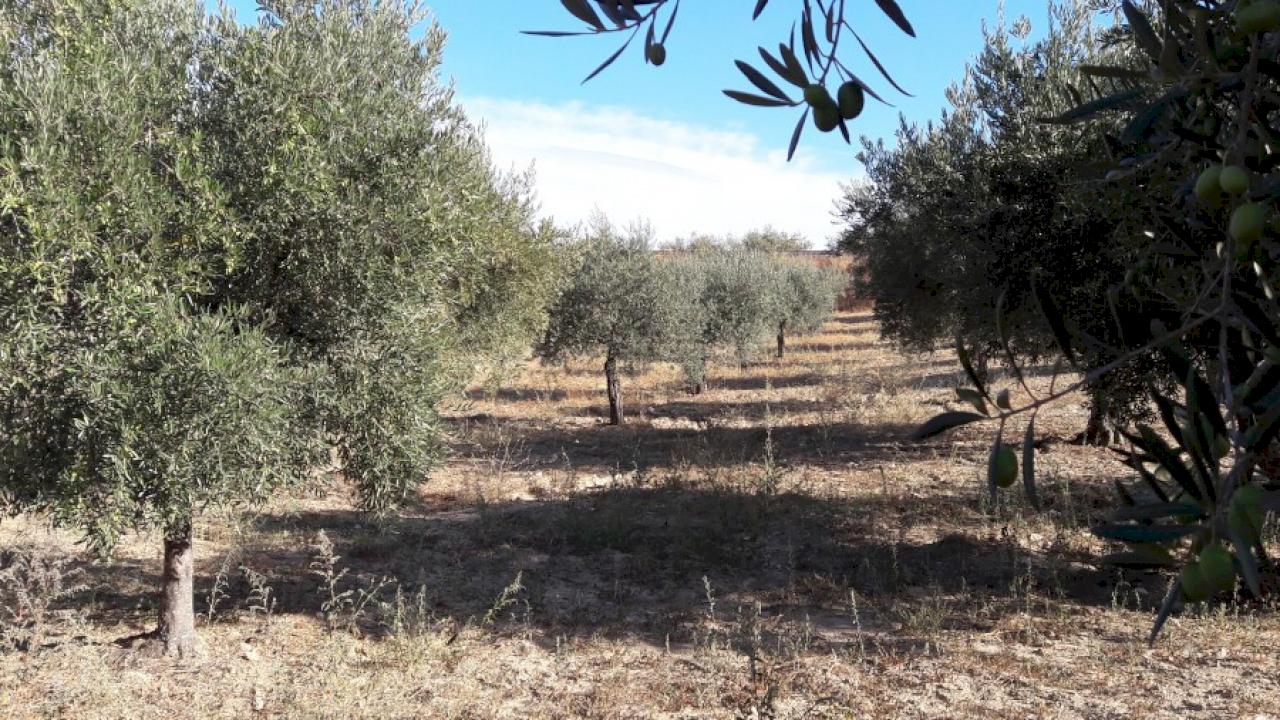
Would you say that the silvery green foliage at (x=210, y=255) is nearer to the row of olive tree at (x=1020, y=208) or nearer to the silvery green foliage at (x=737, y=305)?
the row of olive tree at (x=1020, y=208)

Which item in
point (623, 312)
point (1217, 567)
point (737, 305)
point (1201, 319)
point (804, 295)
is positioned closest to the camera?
point (1217, 567)

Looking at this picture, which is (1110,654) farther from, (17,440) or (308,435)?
(17,440)

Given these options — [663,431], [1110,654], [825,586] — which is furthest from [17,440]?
[663,431]

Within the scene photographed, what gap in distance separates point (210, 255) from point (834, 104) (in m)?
5.17

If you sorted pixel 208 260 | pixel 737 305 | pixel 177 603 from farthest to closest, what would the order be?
pixel 737 305 < pixel 177 603 < pixel 208 260

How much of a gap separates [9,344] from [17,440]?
0.71m

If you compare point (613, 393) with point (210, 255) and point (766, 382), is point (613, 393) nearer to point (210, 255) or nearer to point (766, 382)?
point (766, 382)

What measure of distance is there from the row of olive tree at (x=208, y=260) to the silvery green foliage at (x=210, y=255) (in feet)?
0.06

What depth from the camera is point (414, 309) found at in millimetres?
6348

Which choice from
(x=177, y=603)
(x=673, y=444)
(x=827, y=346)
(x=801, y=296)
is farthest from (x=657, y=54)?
(x=801, y=296)

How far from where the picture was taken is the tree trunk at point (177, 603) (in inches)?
264

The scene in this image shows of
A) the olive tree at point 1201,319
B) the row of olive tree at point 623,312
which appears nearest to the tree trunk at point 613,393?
the row of olive tree at point 623,312

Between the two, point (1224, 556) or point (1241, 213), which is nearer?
point (1224, 556)

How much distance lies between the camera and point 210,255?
18.6 feet
